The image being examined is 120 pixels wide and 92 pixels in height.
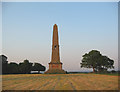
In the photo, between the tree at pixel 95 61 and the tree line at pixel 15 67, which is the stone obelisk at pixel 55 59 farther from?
the tree line at pixel 15 67

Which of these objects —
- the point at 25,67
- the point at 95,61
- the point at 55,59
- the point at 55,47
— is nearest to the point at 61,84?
the point at 55,59

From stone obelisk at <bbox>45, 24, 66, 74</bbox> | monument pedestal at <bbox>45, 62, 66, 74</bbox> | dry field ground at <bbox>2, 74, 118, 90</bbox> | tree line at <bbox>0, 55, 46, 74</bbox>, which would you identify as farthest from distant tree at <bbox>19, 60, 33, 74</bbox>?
dry field ground at <bbox>2, 74, 118, 90</bbox>

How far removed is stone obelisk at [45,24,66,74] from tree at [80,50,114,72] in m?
14.0

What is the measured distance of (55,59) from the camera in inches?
1254

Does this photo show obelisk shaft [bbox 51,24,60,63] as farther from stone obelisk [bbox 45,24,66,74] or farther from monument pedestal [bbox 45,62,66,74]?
monument pedestal [bbox 45,62,66,74]

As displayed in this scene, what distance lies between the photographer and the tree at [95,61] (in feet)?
138

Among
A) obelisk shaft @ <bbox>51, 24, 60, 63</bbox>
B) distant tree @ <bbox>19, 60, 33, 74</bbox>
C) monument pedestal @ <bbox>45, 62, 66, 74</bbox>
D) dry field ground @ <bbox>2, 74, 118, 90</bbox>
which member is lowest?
distant tree @ <bbox>19, 60, 33, 74</bbox>

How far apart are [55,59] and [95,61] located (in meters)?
15.3

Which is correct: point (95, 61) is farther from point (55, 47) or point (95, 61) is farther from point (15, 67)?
point (15, 67)

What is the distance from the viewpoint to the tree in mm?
41969

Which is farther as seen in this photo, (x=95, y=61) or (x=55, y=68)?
(x=95, y=61)

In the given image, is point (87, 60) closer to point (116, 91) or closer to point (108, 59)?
point (108, 59)

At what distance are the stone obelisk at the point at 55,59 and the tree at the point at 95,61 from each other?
1401 cm

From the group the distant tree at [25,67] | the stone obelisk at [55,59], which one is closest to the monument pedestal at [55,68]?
the stone obelisk at [55,59]
